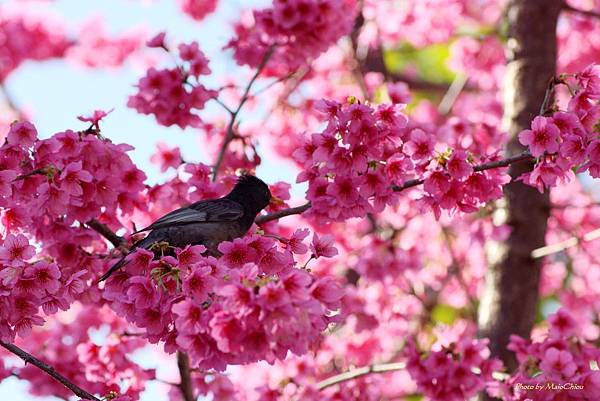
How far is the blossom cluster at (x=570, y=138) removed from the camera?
10.7ft

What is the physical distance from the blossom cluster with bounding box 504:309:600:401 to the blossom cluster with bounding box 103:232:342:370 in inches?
47.4

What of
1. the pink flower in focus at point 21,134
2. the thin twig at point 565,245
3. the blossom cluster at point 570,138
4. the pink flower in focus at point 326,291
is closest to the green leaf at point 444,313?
the thin twig at point 565,245

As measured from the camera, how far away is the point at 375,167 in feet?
11.6

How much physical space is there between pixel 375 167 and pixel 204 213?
891 mm

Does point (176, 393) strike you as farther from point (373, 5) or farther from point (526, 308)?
point (373, 5)

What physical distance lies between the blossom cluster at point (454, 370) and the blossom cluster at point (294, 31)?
6.77 feet

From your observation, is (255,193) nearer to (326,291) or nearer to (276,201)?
(276,201)

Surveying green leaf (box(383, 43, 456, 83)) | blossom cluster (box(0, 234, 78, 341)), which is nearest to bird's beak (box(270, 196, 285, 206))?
blossom cluster (box(0, 234, 78, 341))

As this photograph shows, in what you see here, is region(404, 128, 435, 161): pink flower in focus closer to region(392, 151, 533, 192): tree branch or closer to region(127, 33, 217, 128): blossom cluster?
region(392, 151, 533, 192): tree branch

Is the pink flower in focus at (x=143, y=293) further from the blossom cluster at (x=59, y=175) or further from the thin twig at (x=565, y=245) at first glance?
the thin twig at (x=565, y=245)

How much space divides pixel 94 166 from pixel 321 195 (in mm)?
1055

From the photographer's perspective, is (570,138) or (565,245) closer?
(570,138)

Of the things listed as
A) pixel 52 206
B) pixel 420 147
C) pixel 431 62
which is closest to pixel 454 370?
pixel 420 147

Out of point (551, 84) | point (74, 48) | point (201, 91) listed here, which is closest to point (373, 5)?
point (201, 91)
